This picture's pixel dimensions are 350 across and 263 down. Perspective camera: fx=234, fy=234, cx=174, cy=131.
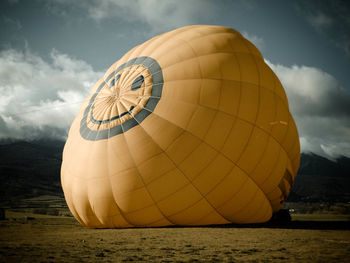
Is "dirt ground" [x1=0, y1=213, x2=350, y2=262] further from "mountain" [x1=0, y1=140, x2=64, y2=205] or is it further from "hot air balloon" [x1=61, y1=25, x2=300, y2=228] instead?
"mountain" [x1=0, y1=140, x2=64, y2=205]

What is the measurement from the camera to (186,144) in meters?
6.56

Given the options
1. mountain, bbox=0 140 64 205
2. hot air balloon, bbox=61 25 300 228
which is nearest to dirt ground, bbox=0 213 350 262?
hot air balloon, bbox=61 25 300 228

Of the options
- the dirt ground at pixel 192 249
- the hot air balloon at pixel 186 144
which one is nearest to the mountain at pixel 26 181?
the hot air balloon at pixel 186 144

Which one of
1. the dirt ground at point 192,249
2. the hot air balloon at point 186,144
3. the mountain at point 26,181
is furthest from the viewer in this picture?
the mountain at point 26,181

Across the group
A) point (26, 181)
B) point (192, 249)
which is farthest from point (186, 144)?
point (26, 181)

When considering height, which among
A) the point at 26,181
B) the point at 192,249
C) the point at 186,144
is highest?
the point at 26,181

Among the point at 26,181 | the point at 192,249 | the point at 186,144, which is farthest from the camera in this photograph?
the point at 26,181

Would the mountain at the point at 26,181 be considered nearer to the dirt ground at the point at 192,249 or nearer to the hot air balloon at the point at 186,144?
the hot air balloon at the point at 186,144

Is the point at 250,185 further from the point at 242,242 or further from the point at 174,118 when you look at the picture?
the point at 174,118

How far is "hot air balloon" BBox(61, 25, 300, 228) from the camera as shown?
655cm

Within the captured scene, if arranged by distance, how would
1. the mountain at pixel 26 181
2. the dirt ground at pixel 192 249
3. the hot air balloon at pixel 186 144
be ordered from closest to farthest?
1. the dirt ground at pixel 192 249
2. the hot air balloon at pixel 186 144
3. the mountain at pixel 26 181

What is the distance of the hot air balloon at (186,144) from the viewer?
6.55 m

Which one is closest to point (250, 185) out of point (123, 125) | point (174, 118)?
point (174, 118)

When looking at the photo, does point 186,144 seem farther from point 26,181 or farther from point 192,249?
point 26,181
